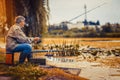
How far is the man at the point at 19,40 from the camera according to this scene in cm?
466

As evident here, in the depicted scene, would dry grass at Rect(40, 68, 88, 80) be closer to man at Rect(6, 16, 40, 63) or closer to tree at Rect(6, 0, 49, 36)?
man at Rect(6, 16, 40, 63)

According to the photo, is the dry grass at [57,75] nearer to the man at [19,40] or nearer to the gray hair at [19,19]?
the man at [19,40]

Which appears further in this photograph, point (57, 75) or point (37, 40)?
point (37, 40)

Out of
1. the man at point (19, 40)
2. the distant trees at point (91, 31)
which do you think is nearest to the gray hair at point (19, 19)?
the man at point (19, 40)

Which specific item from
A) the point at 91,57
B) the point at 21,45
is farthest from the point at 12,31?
the point at 91,57

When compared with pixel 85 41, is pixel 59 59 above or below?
below

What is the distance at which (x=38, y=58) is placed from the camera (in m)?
4.66

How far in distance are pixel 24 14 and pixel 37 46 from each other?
18.4 inches

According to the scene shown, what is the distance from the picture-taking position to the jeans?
183 inches

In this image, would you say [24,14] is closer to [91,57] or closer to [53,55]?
[53,55]

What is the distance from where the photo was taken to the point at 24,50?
4664 mm

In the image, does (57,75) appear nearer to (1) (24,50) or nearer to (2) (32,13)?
(1) (24,50)

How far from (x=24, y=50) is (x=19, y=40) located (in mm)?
150

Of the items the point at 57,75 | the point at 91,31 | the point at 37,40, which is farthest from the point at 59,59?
the point at 91,31
